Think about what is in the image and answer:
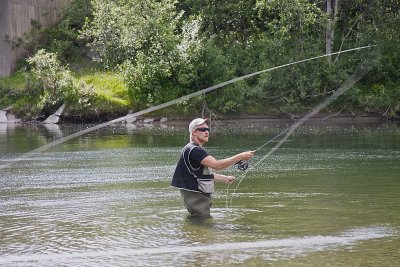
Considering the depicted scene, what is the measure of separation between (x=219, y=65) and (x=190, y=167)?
27.0 meters

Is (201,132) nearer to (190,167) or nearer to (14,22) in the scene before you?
(190,167)

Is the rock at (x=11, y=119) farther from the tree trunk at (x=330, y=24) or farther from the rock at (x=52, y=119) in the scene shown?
the tree trunk at (x=330, y=24)

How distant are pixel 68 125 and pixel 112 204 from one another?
24.5 m

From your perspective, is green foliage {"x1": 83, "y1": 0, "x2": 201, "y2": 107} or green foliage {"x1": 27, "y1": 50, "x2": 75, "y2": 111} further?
green foliage {"x1": 27, "y1": 50, "x2": 75, "y2": 111}

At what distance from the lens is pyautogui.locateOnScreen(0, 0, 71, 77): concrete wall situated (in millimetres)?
42438

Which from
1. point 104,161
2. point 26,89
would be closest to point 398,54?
point 26,89

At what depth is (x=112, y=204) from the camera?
13789 millimetres

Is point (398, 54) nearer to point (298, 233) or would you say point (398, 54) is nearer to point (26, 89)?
point (26, 89)

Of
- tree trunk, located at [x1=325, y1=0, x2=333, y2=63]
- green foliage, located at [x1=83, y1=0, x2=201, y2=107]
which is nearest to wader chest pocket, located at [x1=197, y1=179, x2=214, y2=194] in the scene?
green foliage, located at [x1=83, y1=0, x2=201, y2=107]

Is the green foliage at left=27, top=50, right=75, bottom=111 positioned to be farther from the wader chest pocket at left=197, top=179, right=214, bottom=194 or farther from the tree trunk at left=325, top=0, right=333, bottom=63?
the wader chest pocket at left=197, top=179, right=214, bottom=194

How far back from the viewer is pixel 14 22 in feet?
141

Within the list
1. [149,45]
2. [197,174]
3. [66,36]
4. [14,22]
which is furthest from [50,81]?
[197,174]

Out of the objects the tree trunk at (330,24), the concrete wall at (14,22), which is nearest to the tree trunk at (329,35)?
the tree trunk at (330,24)

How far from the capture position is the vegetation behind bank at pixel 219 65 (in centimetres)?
3822
